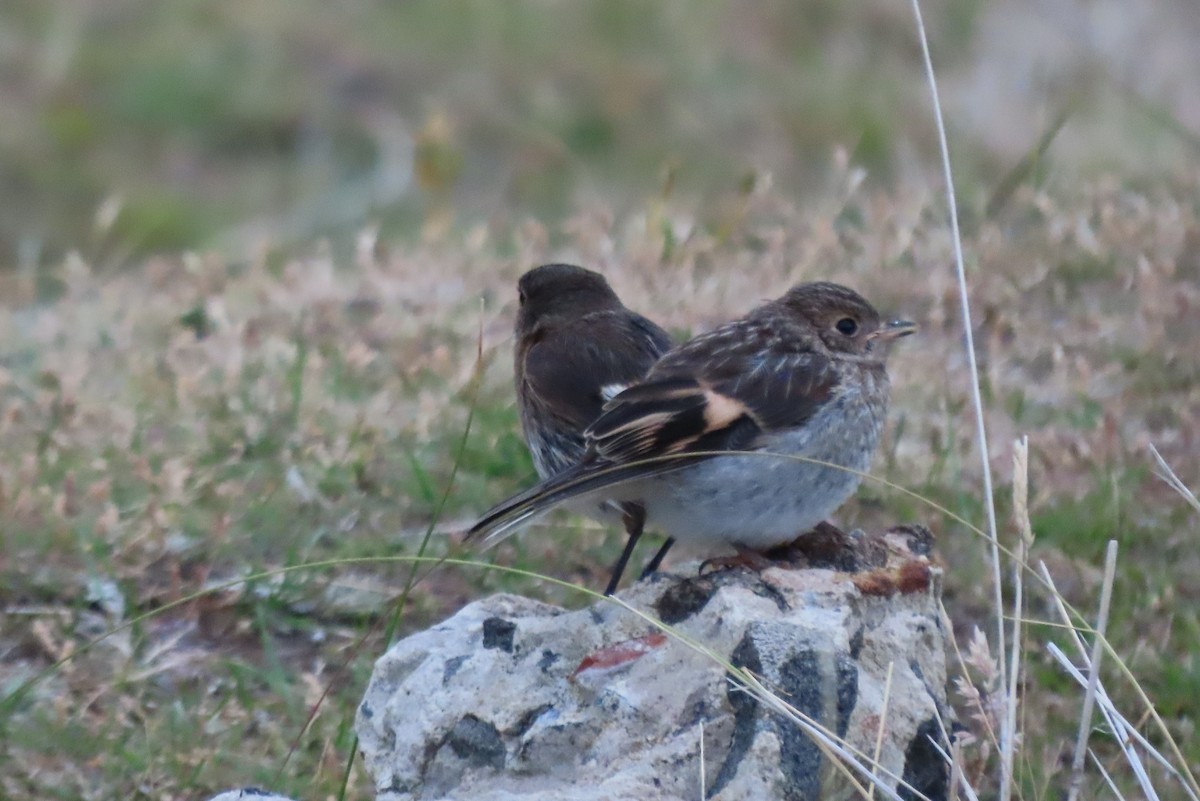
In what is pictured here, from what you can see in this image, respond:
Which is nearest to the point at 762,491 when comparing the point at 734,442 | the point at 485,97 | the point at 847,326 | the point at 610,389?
the point at 734,442

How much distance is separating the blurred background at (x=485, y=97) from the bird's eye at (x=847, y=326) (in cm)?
718

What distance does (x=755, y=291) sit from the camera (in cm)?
760

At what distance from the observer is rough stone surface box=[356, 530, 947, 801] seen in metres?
3.48

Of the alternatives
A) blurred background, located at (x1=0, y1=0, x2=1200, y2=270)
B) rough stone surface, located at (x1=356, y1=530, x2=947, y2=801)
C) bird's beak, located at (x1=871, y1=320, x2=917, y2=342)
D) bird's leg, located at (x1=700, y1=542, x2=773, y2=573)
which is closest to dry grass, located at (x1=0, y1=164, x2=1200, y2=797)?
rough stone surface, located at (x1=356, y1=530, x2=947, y2=801)

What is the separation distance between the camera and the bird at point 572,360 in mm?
5414

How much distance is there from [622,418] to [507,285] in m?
3.58

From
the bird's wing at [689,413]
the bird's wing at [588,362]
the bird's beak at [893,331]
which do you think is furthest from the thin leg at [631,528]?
the bird's beak at [893,331]

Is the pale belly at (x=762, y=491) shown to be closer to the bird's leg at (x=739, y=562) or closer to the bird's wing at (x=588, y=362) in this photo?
the bird's leg at (x=739, y=562)

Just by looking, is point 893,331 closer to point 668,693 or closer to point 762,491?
point 762,491

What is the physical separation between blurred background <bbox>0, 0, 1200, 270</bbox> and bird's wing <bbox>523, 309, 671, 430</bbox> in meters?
6.42

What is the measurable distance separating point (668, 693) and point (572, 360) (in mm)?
2135

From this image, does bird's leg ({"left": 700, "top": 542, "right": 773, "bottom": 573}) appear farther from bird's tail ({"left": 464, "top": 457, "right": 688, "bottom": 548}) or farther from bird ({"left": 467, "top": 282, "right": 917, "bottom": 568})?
bird's tail ({"left": 464, "top": 457, "right": 688, "bottom": 548})

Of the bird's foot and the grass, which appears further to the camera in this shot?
the grass

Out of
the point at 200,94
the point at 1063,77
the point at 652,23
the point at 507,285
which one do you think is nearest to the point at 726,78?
the point at 652,23
